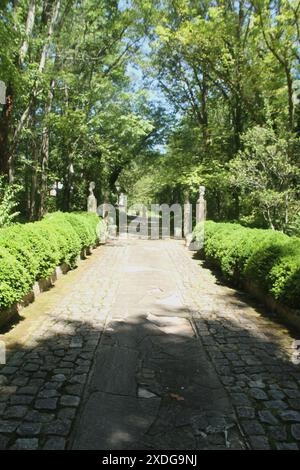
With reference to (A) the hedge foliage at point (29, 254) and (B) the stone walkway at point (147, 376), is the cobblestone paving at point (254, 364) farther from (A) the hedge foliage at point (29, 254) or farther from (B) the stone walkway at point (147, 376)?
(A) the hedge foliage at point (29, 254)

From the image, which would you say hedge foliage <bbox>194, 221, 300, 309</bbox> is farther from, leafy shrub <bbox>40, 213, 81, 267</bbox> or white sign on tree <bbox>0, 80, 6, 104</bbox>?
white sign on tree <bbox>0, 80, 6, 104</bbox>

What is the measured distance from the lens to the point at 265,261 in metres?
7.27

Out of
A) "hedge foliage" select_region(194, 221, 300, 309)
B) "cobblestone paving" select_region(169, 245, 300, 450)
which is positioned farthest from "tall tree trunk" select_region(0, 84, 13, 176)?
"cobblestone paving" select_region(169, 245, 300, 450)

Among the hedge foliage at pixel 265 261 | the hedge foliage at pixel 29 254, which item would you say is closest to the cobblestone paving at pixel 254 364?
the hedge foliage at pixel 265 261

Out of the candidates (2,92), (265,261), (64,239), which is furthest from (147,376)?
(2,92)

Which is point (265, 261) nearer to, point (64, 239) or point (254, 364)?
point (254, 364)

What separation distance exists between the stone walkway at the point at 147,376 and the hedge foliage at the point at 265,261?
59cm

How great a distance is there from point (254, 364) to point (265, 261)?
2.84m

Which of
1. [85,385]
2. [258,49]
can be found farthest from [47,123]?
[85,385]

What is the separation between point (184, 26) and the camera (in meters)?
16.5

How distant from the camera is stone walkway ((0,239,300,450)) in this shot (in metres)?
3.27

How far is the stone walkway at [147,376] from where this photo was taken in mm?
3268

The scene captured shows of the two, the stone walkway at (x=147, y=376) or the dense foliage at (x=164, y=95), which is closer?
the stone walkway at (x=147, y=376)

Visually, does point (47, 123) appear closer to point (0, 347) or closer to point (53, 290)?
point (53, 290)
